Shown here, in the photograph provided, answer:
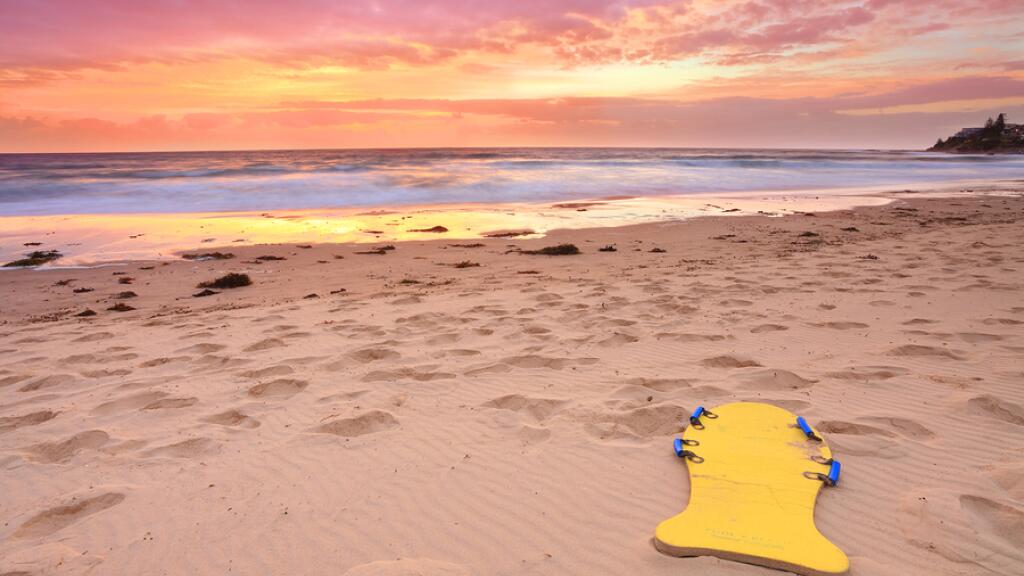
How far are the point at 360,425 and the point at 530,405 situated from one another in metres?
0.96

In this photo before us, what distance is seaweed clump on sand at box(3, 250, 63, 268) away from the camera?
867 centimetres

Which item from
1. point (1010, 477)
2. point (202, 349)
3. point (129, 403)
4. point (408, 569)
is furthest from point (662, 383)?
point (202, 349)

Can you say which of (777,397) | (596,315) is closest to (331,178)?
(596,315)

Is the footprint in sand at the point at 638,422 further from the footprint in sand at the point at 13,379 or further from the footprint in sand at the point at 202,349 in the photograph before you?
the footprint in sand at the point at 13,379

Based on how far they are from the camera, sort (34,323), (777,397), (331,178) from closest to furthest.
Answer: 1. (777,397)
2. (34,323)
3. (331,178)

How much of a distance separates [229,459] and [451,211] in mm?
13427

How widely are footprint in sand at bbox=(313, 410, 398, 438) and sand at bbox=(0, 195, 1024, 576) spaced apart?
0.07 ft

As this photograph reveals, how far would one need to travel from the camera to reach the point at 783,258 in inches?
295

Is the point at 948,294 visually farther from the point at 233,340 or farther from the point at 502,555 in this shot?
the point at 233,340

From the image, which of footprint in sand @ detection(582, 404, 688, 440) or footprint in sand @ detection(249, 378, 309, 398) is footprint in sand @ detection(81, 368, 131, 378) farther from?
footprint in sand @ detection(582, 404, 688, 440)

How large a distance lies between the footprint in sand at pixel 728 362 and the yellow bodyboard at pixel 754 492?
0.61m

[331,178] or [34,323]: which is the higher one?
[331,178]

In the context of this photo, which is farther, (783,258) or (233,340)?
(783,258)

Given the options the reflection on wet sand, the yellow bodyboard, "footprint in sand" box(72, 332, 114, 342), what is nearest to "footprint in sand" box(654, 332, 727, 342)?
the yellow bodyboard
